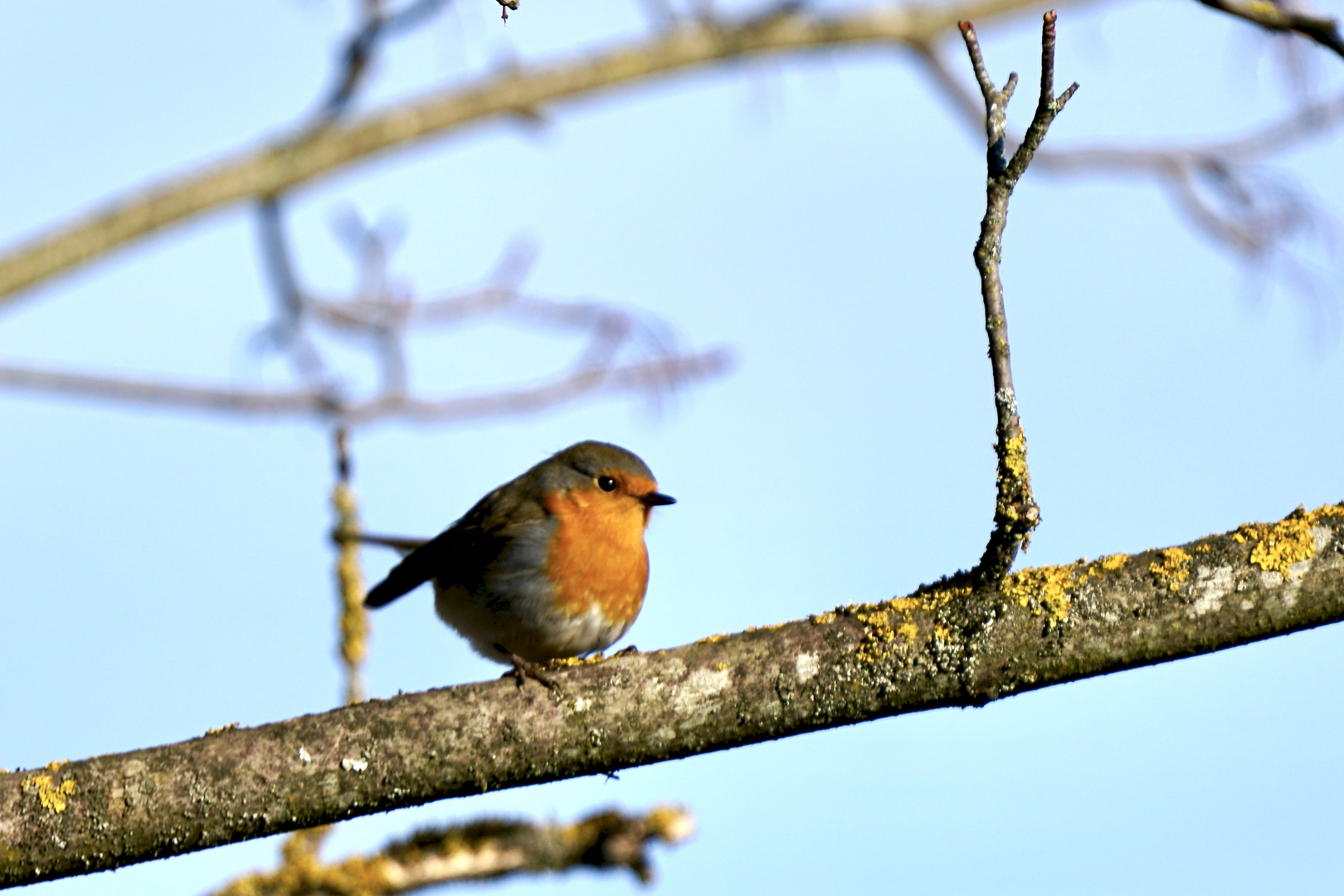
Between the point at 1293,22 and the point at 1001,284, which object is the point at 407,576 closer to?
the point at 1001,284

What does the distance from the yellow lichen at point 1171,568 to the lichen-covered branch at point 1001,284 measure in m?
0.39

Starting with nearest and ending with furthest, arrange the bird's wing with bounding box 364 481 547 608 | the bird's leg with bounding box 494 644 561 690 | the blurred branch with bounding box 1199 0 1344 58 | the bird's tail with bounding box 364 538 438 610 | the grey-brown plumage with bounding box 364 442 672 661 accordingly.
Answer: the bird's leg with bounding box 494 644 561 690
the blurred branch with bounding box 1199 0 1344 58
the grey-brown plumage with bounding box 364 442 672 661
the bird's wing with bounding box 364 481 547 608
the bird's tail with bounding box 364 538 438 610

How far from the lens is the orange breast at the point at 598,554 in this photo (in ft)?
17.0

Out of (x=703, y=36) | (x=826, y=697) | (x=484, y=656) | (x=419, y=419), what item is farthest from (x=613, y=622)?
(x=703, y=36)

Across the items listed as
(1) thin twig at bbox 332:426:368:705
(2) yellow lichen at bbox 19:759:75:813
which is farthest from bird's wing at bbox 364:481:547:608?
(2) yellow lichen at bbox 19:759:75:813

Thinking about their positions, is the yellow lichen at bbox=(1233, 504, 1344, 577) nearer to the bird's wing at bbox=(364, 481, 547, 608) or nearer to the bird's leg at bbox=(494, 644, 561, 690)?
the bird's leg at bbox=(494, 644, 561, 690)

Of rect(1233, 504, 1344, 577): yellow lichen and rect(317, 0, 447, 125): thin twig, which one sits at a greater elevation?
rect(317, 0, 447, 125): thin twig

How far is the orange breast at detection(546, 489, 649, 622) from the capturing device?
5.19 m

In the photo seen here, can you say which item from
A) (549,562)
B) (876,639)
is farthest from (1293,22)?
(549,562)

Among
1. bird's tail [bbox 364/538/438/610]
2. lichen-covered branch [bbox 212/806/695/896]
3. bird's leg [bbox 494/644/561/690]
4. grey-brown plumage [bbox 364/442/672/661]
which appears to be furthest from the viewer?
bird's tail [bbox 364/538/438/610]

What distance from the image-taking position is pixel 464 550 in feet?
18.0

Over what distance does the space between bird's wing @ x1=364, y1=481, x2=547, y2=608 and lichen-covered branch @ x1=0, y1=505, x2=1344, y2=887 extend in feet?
6.40

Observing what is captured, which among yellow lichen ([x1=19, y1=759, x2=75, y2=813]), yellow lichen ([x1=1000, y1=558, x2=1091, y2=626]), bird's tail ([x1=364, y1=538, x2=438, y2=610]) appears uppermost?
bird's tail ([x1=364, y1=538, x2=438, y2=610])

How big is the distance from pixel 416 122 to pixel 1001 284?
5.17ft
